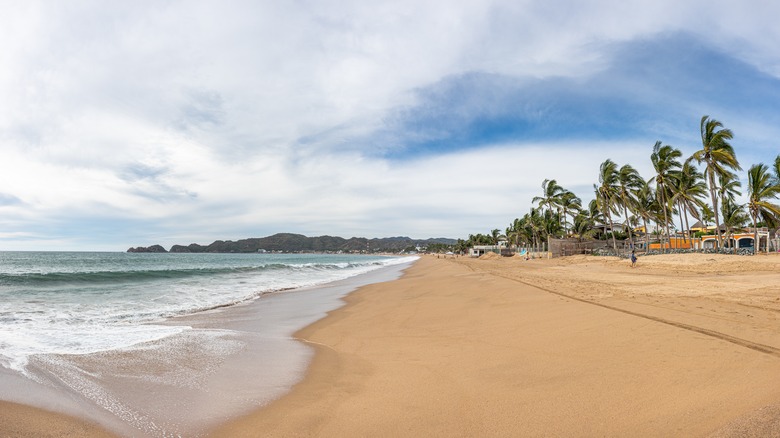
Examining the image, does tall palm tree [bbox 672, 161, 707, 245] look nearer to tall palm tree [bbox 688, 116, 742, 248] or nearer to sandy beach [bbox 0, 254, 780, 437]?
tall palm tree [bbox 688, 116, 742, 248]

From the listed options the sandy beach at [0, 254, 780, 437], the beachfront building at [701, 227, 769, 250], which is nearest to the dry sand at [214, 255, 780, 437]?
the sandy beach at [0, 254, 780, 437]

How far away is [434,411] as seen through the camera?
386 centimetres

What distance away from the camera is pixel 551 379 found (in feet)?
14.4

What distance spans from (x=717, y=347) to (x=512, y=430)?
3.21m

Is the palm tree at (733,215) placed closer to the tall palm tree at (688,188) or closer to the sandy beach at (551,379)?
the tall palm tree at (688,188)

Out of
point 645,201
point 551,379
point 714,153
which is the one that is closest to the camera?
point 551,379

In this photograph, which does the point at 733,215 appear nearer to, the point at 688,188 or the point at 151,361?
the point at 688,188

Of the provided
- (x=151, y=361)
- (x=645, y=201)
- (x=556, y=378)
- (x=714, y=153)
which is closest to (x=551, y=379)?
(x=556, y=378)

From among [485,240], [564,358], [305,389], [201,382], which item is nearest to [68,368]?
[201,382]

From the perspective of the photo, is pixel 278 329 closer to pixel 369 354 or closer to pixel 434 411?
pixel 369 354

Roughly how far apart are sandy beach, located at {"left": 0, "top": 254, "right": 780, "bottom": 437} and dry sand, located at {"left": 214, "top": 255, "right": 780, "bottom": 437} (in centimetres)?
2

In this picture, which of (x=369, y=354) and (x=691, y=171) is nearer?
(x=369, y=354)

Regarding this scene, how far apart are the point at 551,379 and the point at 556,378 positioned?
0.06 m

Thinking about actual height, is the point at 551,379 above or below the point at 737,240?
→ below
